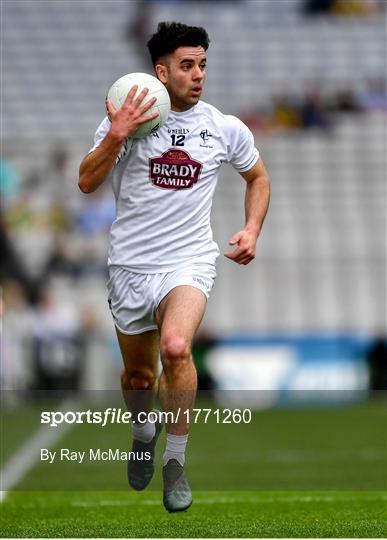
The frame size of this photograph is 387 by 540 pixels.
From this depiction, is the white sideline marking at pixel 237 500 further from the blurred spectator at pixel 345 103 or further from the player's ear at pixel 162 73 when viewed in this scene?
the blurred spectator at pixel 345 103

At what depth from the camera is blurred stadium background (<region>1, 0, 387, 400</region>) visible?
66.0ft

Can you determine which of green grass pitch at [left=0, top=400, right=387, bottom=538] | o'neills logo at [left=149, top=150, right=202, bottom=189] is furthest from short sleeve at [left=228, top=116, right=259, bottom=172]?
green grass pitch at [left=0, top=400, right=387, bottom=538]

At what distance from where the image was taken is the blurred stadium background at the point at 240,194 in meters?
20.1

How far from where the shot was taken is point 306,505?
8.20 metres

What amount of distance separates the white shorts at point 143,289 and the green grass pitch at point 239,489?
110cm

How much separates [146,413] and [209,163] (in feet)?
5.34

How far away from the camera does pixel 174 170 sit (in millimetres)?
6867

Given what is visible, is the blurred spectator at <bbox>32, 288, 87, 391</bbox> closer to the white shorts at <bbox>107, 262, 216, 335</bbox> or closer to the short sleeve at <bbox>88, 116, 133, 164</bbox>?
the white shorts at <bbox>107, 262, 216, 335</bbox>

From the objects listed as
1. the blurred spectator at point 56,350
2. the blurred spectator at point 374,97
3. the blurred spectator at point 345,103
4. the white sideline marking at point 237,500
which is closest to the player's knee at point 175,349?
the white sideline marking at point 237,500

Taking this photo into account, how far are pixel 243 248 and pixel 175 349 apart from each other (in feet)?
2.07

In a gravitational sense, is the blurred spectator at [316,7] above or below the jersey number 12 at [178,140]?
below

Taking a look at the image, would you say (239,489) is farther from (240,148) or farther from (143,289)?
(240,148)

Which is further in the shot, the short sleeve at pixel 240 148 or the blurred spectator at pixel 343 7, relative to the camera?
the blurred spectator at pixel 343 7

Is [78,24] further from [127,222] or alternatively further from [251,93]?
[127,222]
